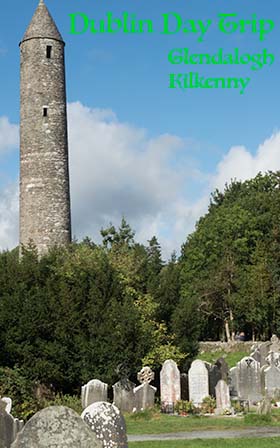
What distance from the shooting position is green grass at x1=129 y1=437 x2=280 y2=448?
45.2 feet

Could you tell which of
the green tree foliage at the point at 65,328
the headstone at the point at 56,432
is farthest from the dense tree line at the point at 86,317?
the headstone at the point at 56,432

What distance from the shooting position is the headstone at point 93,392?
62.7 ft

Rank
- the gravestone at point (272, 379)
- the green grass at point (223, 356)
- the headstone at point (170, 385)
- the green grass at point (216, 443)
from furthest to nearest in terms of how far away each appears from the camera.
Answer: the green grass at point (223, 356)
the gravestone at point (272, 379)
the headstone at point (170, 385)
the green grass at point (216, 443)

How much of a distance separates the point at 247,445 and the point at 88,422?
5486mm

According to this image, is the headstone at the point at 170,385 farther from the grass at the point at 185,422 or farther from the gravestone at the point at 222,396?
the grass at the point at 185,422

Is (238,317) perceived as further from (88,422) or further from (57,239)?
(88,422)

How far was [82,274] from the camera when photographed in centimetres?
2341

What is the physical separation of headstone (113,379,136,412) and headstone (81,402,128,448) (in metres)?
10.7

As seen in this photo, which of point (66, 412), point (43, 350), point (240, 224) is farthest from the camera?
point (240, 224)

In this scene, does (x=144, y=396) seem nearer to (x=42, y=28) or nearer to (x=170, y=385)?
(x=170, y=385)

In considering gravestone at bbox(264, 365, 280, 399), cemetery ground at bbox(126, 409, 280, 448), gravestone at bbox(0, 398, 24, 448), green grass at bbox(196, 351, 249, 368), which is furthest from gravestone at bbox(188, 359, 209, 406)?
green grass at bbox(196, 351, 249, 368)

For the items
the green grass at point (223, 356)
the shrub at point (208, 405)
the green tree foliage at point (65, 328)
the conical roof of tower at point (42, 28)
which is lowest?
the shrub at point (208, 405)

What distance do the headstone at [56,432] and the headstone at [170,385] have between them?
1232 centimetres

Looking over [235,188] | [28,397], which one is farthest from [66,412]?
[235,188]
